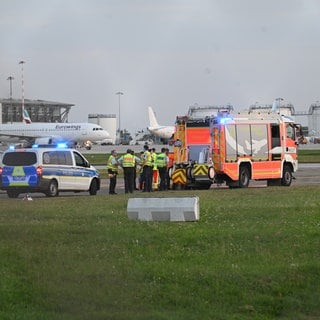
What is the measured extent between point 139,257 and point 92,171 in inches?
727

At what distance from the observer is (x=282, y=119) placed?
30.9m

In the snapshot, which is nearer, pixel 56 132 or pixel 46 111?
pixel 56 132

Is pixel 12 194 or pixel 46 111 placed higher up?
pixel 46 111

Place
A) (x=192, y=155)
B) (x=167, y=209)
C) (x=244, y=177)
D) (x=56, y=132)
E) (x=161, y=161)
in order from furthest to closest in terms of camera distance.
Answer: (x=56, y=132) < (x=192, y=155) < (x=161, y=161) < (x=244, y=177) < (x=167, y=209)

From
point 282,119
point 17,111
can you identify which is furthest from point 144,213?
point 17,111

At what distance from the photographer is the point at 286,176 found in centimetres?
3100

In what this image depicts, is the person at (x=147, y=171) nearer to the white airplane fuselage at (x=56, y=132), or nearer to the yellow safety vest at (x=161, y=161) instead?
the yellow safety vest at (x=161, y=161)

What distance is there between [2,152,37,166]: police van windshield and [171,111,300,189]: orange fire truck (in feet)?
21.1

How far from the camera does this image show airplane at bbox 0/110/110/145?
89.9m

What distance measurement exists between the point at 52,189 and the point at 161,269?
56.7 ft

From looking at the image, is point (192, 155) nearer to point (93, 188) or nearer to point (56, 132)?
point (93, 188)

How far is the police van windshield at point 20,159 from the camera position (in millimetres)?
26234

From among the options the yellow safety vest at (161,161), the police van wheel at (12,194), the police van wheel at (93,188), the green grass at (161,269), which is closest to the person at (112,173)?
the police van wheel at (93,188)

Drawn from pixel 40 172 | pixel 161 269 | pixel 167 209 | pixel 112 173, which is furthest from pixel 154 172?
pixel 161 269
